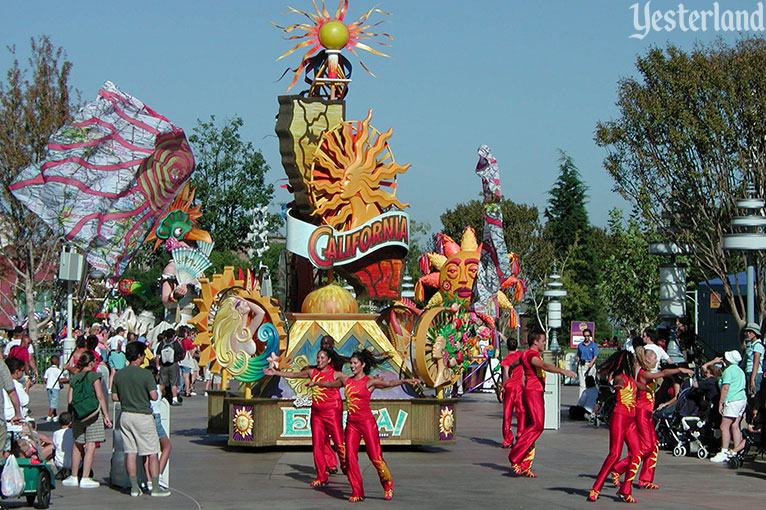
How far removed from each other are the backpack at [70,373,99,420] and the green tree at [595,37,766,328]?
19122 millimetres

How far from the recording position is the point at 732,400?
16.3 meters

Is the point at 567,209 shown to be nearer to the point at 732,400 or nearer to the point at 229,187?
the point at 229,187

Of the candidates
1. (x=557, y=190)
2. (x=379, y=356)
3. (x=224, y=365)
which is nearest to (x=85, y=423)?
(x=224, y=365)

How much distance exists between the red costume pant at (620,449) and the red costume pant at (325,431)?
281cm

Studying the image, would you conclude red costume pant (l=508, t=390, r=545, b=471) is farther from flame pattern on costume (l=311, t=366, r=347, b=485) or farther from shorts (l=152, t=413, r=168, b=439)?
shorts (l=152, t=413, r=168, b=439)

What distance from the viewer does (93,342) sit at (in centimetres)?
1566

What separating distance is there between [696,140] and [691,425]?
1320 cm

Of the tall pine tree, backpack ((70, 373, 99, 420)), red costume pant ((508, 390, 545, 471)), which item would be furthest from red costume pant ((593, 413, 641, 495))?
the tall pine tree

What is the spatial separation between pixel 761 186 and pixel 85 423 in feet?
63.9

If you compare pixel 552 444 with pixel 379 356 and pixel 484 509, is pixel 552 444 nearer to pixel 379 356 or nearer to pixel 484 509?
pixel 379 356

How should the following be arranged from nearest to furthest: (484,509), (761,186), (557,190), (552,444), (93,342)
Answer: (484,509) < (93,342) < (552,444) < (761,186) < (557,190)

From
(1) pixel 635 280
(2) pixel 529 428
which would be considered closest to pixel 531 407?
(2) pixel 529 428

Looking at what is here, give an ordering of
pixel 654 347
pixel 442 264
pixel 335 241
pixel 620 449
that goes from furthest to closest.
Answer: pixel 442 264 < pixel 654 347 < pixel 335 241 < pixel 620 449

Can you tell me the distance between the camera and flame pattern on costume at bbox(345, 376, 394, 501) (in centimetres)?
1259
